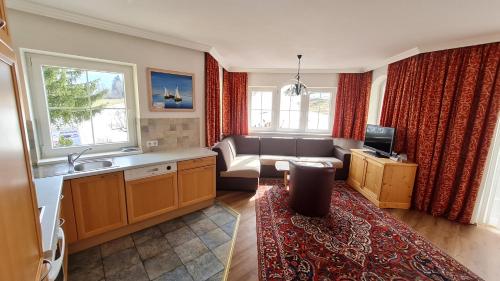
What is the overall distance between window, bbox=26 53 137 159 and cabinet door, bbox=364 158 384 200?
11.9ft

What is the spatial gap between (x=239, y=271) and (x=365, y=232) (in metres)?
1.61

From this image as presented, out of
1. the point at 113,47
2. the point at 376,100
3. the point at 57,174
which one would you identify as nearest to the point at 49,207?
the point at 57,174

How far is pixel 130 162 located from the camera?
2.29 metres

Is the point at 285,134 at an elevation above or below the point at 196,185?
above

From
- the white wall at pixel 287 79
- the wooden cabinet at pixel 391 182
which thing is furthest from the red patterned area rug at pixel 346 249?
the white wall at pixel 287 79

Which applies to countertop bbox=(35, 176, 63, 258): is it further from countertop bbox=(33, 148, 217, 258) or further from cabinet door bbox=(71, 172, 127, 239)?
cabinet door bbox=(71, 172, 127, 239)

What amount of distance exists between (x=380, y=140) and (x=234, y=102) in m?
3.04

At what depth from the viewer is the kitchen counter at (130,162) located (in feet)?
6.16

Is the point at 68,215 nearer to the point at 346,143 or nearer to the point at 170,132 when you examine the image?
the point at 170,132

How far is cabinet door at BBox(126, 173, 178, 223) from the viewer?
2.26 m

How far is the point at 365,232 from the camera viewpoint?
245cm

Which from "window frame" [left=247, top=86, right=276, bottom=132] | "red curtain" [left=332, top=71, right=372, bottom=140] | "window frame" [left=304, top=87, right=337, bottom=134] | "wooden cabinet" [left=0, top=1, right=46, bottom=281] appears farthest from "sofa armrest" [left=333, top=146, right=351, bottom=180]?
"wooden cabinet" [left=0, top=1, right=46, bottom=281]

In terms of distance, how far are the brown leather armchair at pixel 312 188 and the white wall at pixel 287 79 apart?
8.74 feet

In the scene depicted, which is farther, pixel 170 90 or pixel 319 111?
pixel 319 111
